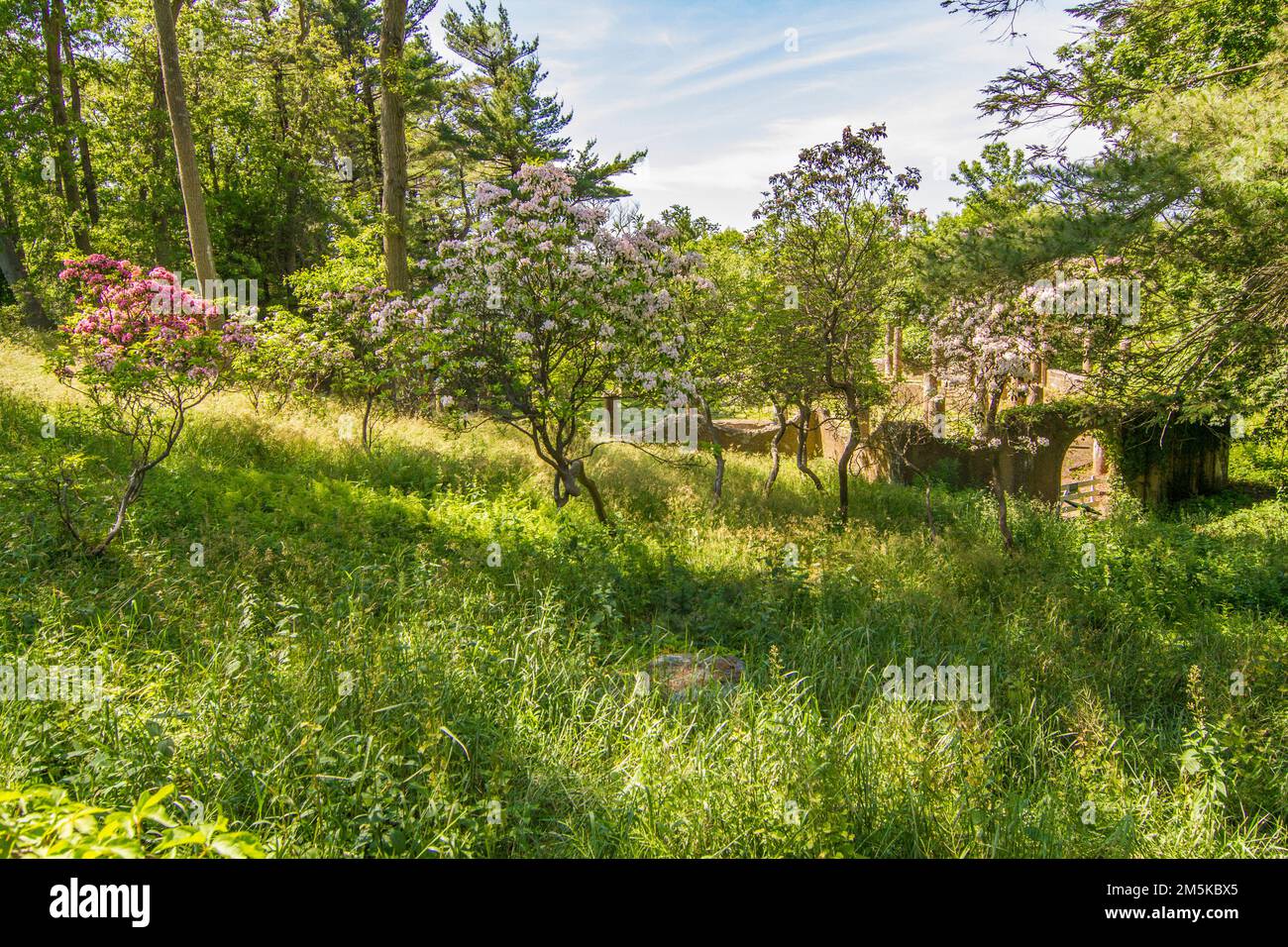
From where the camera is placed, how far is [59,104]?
16.5 metres

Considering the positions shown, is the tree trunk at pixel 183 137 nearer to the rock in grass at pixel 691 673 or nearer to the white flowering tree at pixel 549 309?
the white flowering tree at pixel 549 309

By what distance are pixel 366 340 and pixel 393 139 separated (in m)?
3.84

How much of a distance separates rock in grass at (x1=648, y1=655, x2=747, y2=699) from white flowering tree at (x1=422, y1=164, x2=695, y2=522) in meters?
3.63

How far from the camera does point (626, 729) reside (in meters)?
3.76

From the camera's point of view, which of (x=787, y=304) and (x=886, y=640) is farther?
(x=787, y=304)

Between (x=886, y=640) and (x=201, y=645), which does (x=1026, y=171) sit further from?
(x=201, y=645)

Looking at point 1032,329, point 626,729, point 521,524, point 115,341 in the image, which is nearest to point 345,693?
point 626,729

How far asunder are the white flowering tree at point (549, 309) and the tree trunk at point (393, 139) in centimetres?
345

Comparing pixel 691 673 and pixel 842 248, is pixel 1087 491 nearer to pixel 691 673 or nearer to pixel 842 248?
pixel 842 248
